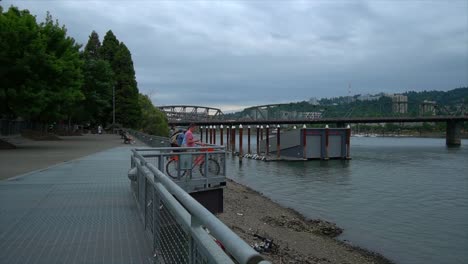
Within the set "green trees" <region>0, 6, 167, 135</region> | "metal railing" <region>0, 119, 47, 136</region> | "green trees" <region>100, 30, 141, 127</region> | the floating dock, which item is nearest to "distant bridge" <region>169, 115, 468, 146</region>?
"green trees" <region>100, 30, 141, 127</region>

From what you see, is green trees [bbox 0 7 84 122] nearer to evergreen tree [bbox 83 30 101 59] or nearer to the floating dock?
the floating dock

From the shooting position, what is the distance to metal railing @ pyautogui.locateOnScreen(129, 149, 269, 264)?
2391mm

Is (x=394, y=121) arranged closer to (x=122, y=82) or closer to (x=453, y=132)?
(x=453, y=132)

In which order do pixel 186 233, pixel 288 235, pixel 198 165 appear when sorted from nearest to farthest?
pixel 186 233
pixel 198 165
pixel 288 235

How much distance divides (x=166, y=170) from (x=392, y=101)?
146624mm

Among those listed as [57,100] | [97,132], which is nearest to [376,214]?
[57,100]

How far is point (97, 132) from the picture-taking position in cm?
6994

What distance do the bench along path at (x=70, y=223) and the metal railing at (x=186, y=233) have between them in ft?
1.69

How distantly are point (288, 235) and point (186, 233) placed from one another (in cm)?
1053

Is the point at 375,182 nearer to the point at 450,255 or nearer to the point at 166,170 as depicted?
the point at 450,255

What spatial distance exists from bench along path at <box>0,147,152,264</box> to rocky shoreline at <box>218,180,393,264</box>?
3655 mm

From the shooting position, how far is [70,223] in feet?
25.2

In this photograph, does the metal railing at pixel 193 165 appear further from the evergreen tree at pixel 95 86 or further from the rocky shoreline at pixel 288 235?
the evergreen tree at pixel 95 86

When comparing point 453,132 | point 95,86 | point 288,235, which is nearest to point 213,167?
point 288,235
